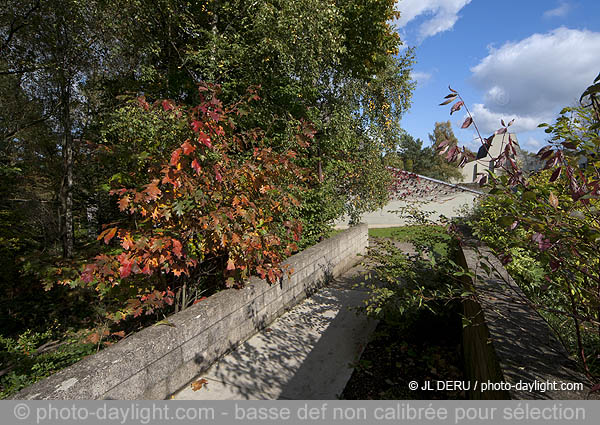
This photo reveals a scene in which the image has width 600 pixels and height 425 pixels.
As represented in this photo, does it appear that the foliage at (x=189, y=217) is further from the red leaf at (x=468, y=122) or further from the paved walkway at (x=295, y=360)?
the red leaf at (x=468, y=122)

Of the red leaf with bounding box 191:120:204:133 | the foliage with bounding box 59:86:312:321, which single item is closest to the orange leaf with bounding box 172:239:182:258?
the foliage with bounding box 59:86:312:321

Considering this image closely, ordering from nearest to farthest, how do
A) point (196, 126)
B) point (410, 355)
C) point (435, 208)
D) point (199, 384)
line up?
point (196, 126)
point (199, 384)
point (410, 355)
point (435, 208)

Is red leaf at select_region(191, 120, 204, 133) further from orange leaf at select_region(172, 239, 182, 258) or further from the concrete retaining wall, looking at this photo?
the concrete retaining wall

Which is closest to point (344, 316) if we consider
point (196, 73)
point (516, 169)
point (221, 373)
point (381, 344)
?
point (381, 344)

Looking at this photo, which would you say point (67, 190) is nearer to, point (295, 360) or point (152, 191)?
point (152, 191)

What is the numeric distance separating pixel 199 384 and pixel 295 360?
1.08m

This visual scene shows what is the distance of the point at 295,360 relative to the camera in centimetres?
366

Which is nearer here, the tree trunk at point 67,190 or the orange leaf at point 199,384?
the orange leaf at point 199,384

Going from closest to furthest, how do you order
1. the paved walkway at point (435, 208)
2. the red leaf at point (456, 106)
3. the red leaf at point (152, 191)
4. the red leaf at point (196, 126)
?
the red leaf at point (456, 106) → the red leaf at point (152, 191) → the red leaf at point (196, 126) → the paved walkway at point (435, 208)

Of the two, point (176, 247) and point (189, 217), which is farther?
point (189, 217)

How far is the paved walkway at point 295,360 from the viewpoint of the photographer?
120 inches

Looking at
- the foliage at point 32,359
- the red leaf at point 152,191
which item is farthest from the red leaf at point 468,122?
the foliage at point 32,359

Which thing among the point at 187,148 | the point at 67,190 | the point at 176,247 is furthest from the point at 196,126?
the point at 67,190

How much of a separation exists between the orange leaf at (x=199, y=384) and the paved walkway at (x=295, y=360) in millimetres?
30
